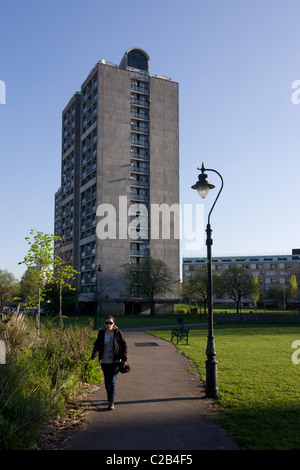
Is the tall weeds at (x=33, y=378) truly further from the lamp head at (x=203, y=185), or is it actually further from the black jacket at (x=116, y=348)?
the lamp head at (x=203, y=185)

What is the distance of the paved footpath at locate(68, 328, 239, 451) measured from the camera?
5.96 metres

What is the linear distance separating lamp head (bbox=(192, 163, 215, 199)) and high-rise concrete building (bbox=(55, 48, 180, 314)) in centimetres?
5532

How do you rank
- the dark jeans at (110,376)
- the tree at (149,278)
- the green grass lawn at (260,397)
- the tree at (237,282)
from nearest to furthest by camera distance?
the green grass lawn at (260,397) < the dark jeans at (110,376) < the tree at (149,278) < the tree at (237,282)

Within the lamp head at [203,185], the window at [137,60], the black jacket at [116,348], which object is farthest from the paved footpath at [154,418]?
the window at [137,60]

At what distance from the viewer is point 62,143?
294 ft

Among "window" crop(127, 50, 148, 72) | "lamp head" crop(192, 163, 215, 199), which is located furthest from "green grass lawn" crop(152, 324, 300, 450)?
"window" crop(127, 50, 148, 72)

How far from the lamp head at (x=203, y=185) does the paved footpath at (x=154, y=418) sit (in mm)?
5044

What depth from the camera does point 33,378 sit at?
8109mm

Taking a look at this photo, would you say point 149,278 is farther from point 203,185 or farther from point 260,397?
point 260,397

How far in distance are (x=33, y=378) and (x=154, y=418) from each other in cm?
267

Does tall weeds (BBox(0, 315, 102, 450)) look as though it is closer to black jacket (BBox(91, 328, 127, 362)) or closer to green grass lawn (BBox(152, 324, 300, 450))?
black jacket (BBox(91, 328, 127, 362))

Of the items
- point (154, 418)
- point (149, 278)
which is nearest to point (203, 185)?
point (154, 418)

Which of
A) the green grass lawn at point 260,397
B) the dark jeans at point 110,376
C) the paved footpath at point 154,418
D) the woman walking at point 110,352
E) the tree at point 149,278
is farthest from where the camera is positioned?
the tree at point 149,278

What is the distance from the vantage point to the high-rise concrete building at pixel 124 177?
219 feet
